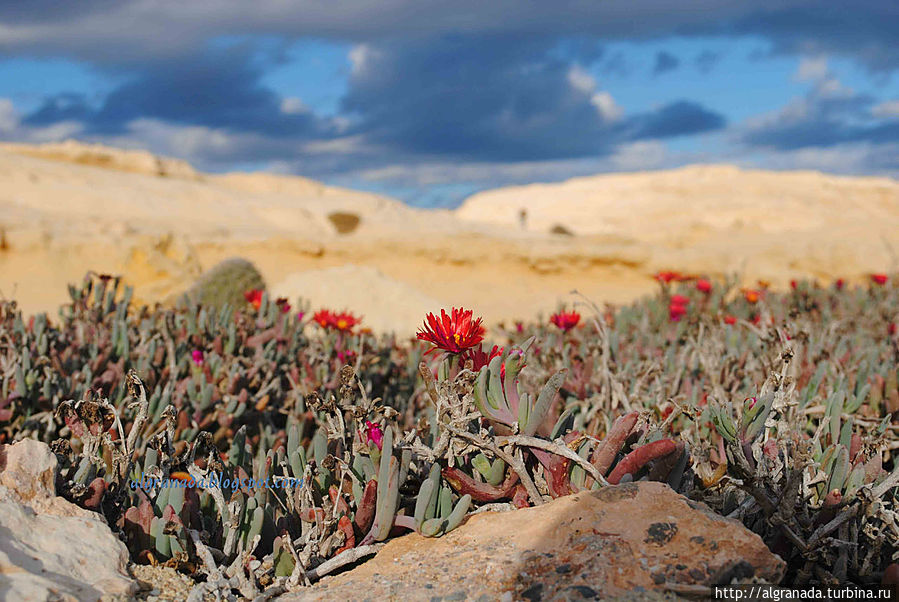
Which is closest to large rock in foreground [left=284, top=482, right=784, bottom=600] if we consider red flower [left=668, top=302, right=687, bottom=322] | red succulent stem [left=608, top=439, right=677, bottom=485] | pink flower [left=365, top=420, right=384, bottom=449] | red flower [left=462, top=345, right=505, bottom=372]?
red succulent stem [left=608, top=439, right=677, bottom=485]

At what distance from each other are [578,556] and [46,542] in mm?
1284

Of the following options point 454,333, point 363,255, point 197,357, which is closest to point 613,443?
point 454,333

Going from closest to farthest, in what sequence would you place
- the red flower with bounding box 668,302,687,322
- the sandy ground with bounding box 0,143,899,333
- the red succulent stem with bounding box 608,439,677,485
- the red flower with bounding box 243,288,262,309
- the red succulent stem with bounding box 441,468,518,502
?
the red succulent stem with bounding box 608,439,677,485 → the red succulent stem with bounding box 441,468,518,502 → the red flower with bounding box 243,288,262,309 → the red flower with bounding box 668,302,687,322 → the sandy ground with bounding box 0,143,899,333

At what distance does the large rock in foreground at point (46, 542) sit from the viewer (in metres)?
1.70

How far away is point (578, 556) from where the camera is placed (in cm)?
182

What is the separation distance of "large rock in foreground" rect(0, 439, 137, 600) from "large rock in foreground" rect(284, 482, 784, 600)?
0.48 metres

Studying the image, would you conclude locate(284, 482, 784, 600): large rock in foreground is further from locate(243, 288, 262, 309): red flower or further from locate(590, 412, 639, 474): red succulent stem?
locate(243, 288, 262, 309): red flower

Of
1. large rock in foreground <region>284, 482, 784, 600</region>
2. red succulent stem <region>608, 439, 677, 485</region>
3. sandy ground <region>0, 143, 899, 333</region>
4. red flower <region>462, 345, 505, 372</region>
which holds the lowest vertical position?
large rock in foreground <region>284, 482, 784, 600</region>

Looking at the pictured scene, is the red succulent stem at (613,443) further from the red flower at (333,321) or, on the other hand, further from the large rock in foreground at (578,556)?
the red flower at (333,321)

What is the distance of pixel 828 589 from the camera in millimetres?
1953

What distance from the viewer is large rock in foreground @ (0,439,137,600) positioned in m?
1.70

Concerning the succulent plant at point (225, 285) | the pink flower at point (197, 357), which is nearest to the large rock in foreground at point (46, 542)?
the pink flower at point (197, 357)

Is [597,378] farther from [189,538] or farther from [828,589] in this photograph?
[189,538]

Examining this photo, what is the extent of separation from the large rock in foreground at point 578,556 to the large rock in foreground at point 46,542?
1.58 ft
